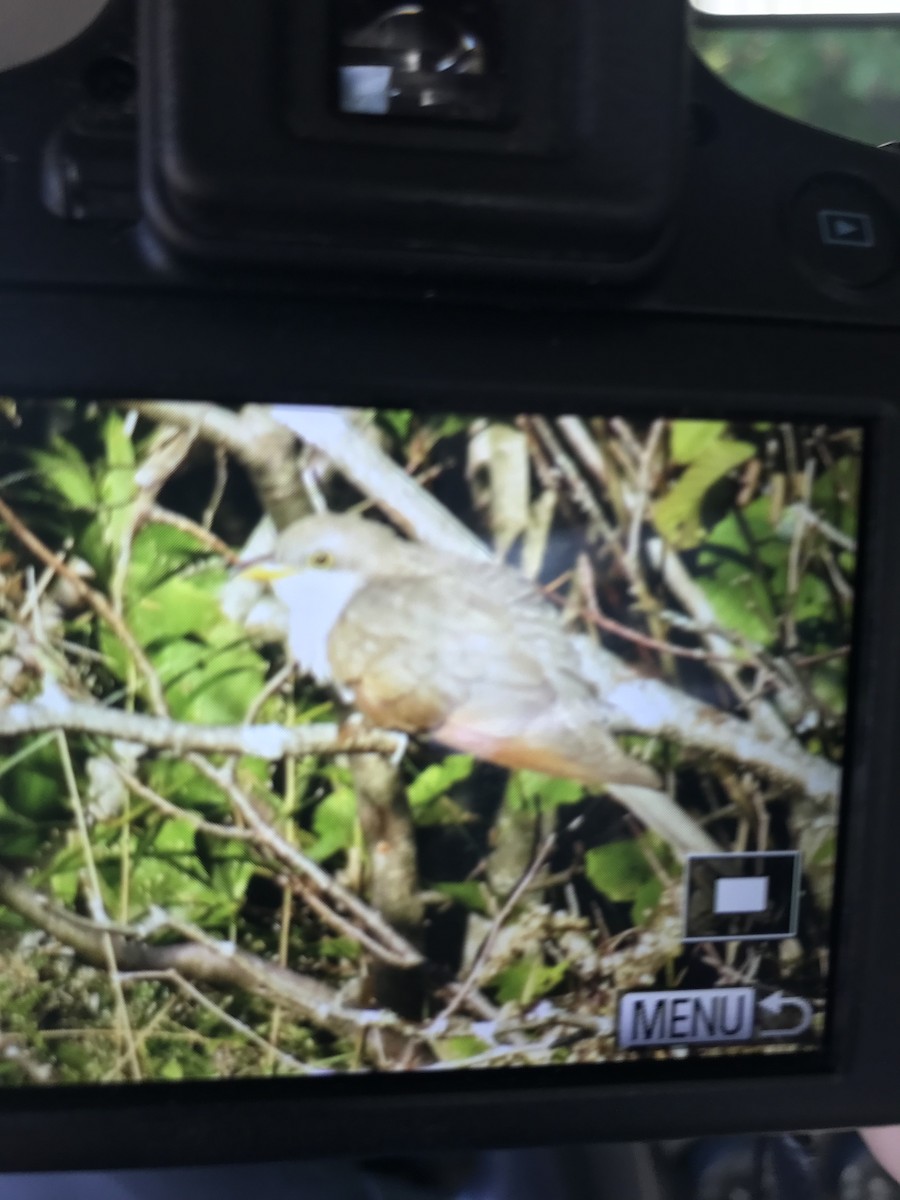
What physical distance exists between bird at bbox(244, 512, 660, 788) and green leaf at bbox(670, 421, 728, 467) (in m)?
0.07

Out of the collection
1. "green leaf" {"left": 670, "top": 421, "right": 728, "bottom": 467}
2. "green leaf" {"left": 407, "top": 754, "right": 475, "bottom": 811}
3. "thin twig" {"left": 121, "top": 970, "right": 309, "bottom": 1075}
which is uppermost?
"green leaf" {"left": 670, "top": 421, "right": 728, "bottom": 467}

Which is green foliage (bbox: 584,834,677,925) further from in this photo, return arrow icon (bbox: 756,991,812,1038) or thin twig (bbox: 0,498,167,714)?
thin twig (bbox: 0,498,167,714)

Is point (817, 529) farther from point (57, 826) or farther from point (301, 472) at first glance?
point (57, 826)

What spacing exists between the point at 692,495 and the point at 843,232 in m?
0.12

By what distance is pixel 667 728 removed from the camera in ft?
1.33

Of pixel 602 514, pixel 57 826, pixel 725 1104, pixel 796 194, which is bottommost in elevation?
pixel 725 1104

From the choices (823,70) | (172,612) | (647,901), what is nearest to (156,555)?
(172,612)

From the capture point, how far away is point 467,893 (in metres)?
0.40

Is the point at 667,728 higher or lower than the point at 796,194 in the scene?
lower

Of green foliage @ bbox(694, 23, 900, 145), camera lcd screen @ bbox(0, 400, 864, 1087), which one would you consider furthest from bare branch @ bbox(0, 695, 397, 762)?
green foliage @ bbox(694, 23, 900, 145)

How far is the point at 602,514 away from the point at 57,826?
22cm

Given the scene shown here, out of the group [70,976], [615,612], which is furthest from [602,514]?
[70,976]

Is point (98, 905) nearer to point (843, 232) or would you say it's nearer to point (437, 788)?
point (437, 788)

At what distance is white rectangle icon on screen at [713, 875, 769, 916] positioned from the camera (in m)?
0.42
